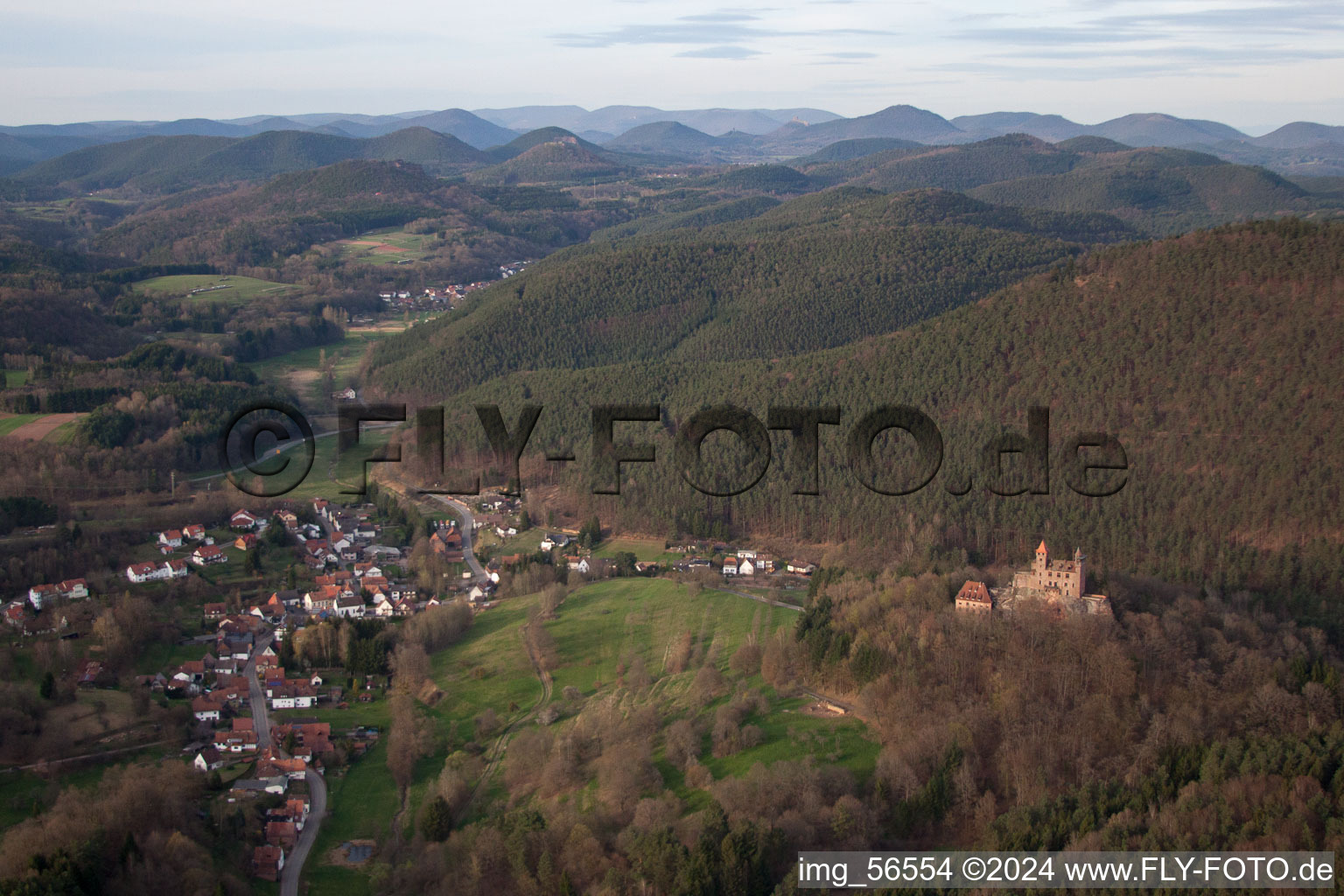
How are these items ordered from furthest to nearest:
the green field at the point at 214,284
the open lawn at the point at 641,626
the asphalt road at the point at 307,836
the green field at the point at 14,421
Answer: the green field at the point at 214,284, the green field at the point at 14,421, the open lawn at the point at 641,626, the asphalt road at the point at 307,836

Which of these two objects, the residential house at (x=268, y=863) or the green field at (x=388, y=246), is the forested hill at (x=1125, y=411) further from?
the green field at (x=388, y=246)

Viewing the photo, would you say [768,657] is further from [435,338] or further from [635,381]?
[435,338]

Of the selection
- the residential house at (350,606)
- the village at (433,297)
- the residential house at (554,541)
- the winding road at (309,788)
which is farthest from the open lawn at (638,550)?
the village at (433,297)

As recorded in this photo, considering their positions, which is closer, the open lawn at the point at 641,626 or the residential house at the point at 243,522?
the open lawn at the point at 641,626

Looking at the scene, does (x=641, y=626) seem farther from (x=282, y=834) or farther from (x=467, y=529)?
(x=467, y=529)

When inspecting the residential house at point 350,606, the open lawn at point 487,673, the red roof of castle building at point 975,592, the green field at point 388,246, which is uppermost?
the green field at point 388,246

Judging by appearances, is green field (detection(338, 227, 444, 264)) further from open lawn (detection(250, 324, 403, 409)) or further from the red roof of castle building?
the red roof of castle building

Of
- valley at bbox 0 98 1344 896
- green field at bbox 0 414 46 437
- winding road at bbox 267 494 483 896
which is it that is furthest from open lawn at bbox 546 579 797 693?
green field at bbox 0 414 46 437
